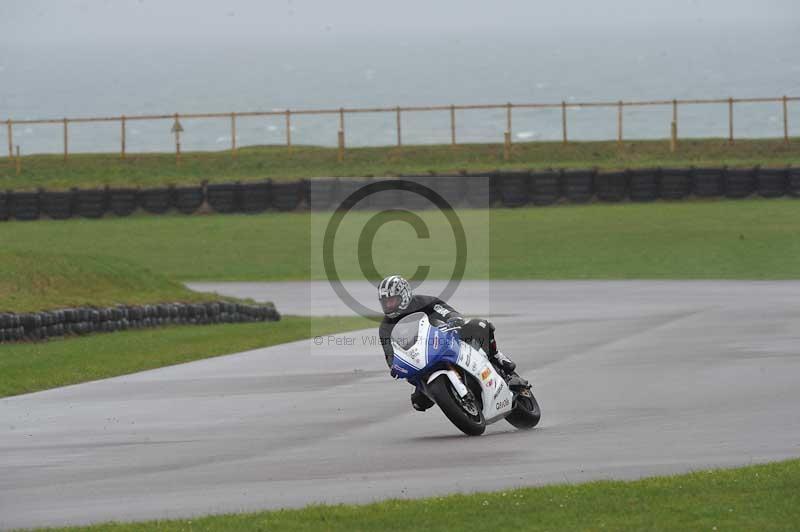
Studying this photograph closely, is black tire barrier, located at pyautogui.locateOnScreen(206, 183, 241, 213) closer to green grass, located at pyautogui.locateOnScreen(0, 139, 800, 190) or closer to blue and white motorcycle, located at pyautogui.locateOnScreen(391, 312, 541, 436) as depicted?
green grass, located at pyautogui.locateOnScreen(0, 139, 800, 190)

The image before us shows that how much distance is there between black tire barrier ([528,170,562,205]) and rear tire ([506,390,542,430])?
103 ft

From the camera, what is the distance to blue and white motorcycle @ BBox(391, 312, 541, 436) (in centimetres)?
1266

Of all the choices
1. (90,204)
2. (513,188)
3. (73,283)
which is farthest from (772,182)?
(73,283)

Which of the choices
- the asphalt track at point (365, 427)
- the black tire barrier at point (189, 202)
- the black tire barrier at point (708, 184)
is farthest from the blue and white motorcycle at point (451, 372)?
the black tire barrier at point (189, 202)

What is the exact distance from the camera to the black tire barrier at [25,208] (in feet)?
148

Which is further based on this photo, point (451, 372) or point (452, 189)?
point (452, 189)

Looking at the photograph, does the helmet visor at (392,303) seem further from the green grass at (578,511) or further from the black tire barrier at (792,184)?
the black tire barrier at (792,184)

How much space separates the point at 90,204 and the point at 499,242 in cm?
1369

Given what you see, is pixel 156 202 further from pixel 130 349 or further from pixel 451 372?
pixel 451 372

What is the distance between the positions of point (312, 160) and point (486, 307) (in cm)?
2987

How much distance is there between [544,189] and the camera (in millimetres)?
44531

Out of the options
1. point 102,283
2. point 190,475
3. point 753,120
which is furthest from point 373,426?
point 753,120

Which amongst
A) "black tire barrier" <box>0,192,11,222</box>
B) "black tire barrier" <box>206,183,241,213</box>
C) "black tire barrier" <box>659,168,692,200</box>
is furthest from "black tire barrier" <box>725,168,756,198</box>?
"black tire barrier" <box>0,192,11,222</box>

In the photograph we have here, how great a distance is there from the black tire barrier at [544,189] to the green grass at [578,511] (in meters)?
34.5
